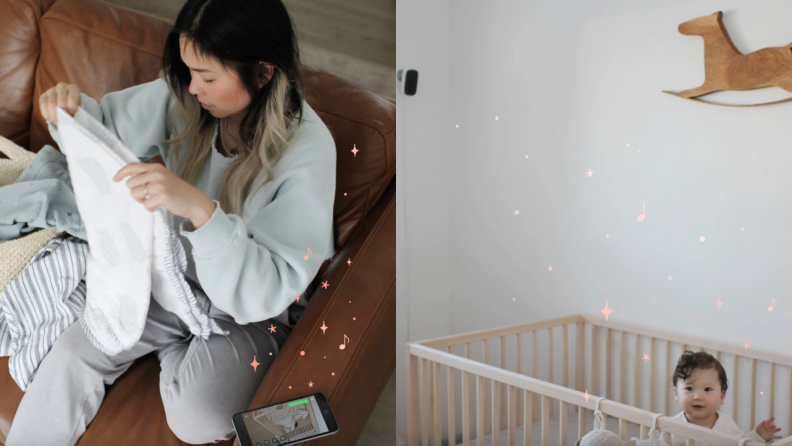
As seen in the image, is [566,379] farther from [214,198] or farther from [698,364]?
[214,198]

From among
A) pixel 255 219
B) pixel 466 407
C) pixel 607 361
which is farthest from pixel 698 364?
pixel 255 219

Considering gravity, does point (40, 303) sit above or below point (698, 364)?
above

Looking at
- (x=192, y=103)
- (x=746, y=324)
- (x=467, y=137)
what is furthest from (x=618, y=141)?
(x=192, y=103)

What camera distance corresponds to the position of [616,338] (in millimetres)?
866

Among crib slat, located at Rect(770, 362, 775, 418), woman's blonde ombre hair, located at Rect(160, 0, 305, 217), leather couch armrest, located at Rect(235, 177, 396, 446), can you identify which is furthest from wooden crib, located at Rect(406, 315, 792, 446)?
woman's blonde ombre hair, located at Rect(160, 0, 305, 217)

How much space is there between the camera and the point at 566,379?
88 centimetres

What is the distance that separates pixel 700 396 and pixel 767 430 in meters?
0.11

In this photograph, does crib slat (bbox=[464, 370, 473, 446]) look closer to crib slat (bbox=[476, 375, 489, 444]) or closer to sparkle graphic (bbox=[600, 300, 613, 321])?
crib slat (bbox=[476, 375, 489, 444])

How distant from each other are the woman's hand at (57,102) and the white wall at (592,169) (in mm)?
509

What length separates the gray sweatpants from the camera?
0.28m

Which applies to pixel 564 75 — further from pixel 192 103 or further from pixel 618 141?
pixel 192 103

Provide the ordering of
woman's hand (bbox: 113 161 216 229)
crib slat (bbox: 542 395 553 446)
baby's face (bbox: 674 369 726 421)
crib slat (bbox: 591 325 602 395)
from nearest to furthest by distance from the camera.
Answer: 1. woman's hand (bbox: 113 161 216 229)
2. crib slat (bbox: 542 395 553 446)
3. baby's face (bbox: 674 369 726 421)
4. crib slat (bbox: 591 325 602 395)

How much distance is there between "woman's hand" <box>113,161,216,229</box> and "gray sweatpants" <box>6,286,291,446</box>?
0.24 feet

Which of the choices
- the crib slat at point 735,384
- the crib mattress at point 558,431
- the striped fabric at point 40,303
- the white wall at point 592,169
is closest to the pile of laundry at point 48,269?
the striped fabric at point 40,303
